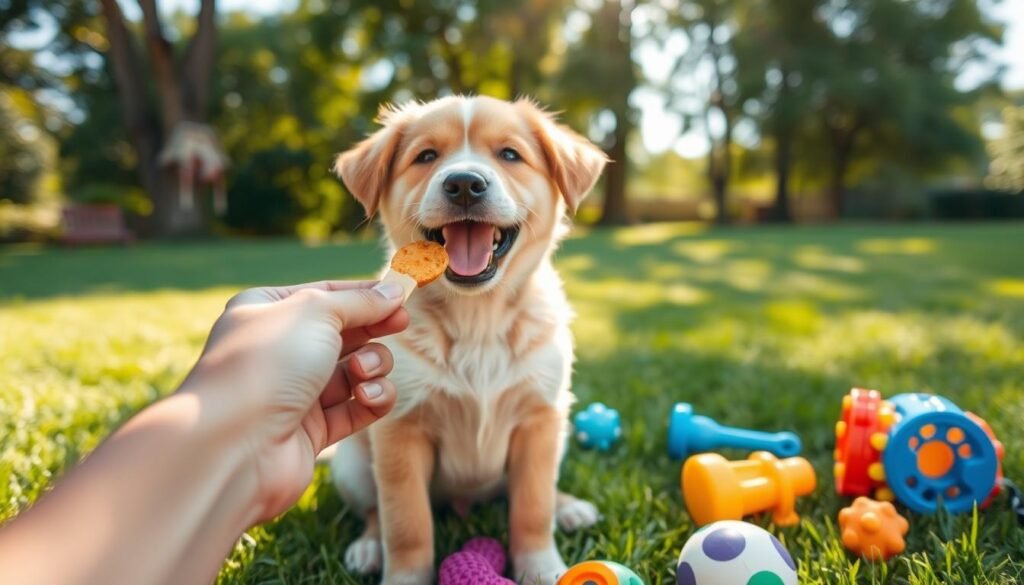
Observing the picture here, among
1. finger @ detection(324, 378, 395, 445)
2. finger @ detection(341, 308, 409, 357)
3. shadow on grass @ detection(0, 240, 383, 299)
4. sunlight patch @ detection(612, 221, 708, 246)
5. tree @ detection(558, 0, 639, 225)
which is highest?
tree @ detection(558, 0, 639, 225)

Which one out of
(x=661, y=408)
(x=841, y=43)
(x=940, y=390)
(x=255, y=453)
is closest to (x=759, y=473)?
(x=661, y=408)

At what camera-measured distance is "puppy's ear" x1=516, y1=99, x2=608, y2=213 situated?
87.0 inches

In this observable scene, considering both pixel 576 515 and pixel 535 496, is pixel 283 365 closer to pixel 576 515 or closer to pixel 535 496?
pixel 535 496

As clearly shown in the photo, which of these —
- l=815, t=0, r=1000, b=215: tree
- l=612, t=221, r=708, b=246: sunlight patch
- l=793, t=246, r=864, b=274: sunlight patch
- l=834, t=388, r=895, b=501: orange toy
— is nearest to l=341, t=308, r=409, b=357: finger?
l=834, t=388, r=895, b=501: orange toy

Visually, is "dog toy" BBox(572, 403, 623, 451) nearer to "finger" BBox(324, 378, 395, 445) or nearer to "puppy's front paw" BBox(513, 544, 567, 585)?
"puppy's front paw" BBox(513, 544, 567, 585)

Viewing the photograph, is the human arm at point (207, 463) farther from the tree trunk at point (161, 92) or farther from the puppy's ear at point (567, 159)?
the tree trunk at point (161, 92)

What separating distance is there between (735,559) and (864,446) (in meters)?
0.76

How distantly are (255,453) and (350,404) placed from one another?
1.55 ft

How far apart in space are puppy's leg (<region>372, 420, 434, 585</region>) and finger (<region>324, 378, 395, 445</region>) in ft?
A: 0.61

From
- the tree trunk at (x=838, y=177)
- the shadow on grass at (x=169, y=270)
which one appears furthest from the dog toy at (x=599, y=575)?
the tree trunk at (x=838, y=177)

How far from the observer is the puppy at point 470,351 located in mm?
1758

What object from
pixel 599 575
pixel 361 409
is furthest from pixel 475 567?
pixel 361 409

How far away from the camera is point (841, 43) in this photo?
25766mm

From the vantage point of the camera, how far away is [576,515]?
2.01 meters
